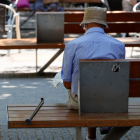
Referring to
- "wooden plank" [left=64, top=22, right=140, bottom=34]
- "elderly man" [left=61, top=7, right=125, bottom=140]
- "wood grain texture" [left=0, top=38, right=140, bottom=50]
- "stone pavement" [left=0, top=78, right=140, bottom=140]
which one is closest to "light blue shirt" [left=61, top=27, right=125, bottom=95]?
"elderly man" [left=61, top=7, right=125, bottom=140]

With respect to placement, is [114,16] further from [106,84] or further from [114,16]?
[106,84]

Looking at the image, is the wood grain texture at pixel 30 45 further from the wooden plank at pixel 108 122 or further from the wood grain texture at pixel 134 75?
the wooden plank at pixel 108 122

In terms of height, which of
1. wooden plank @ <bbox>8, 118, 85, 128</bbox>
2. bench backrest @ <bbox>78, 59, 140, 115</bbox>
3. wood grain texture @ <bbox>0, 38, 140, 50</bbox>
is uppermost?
bench backrest @ <bbox>78, 59, 140, 115</bbox>

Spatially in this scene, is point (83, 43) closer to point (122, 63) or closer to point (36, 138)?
point (122, 63)

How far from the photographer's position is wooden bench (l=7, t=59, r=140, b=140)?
2.89m

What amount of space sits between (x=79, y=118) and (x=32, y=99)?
274 cm

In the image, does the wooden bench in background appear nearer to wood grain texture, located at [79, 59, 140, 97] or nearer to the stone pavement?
the stone pavement

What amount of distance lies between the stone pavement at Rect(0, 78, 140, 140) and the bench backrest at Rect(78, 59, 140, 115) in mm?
1127

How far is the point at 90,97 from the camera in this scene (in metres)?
3.01

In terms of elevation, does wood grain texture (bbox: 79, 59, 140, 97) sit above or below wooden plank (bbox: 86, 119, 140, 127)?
above

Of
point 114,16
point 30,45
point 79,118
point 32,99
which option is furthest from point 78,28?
point 79,118

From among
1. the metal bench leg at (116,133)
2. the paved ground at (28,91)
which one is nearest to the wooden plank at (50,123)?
the metal bench leg at (116,133)

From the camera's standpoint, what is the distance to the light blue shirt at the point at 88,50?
3.10 m

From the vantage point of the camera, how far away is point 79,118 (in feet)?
9.65
